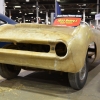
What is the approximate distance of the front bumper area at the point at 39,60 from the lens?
238 centimetres

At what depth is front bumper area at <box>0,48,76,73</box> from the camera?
2.38m

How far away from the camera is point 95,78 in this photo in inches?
141

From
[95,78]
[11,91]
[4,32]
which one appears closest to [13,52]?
[4,32]

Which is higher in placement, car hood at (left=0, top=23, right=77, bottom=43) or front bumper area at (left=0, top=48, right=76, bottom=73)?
car hood at (left=0, top=23, right=77, bottom=43)

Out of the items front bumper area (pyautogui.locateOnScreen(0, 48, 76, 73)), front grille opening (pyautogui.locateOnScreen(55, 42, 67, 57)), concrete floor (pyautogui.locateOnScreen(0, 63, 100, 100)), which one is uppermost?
front grille opening (pyautogui.locateOnScreen(55, 42, 67, 57))

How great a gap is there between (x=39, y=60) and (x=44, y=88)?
66cm

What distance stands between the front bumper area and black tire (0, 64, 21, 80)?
595 millimetres

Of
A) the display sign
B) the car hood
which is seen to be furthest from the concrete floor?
the display sign

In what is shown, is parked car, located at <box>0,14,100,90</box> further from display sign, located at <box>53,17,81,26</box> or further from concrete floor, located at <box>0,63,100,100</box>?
display sign, located at <box>53,17,81,26</box>

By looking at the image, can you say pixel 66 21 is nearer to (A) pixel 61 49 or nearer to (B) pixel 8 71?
(B) pixel 8 71

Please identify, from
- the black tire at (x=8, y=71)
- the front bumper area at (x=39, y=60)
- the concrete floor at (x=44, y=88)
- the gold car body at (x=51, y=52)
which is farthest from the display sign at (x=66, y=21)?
the front bumper area at (x=39, y=60)

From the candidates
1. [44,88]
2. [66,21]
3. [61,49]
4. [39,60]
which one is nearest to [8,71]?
[44,88]

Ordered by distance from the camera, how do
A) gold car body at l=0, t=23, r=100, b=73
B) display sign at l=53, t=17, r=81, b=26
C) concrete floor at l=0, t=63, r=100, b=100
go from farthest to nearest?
display sign at l=53, t=17, r=81, b=26 < concrete floor at l=0, t=63, r=100, b=100 < gold car body at l=0, t=23, r=100, b=73

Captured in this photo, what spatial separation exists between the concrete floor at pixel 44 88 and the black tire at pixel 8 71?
0.31 ft
